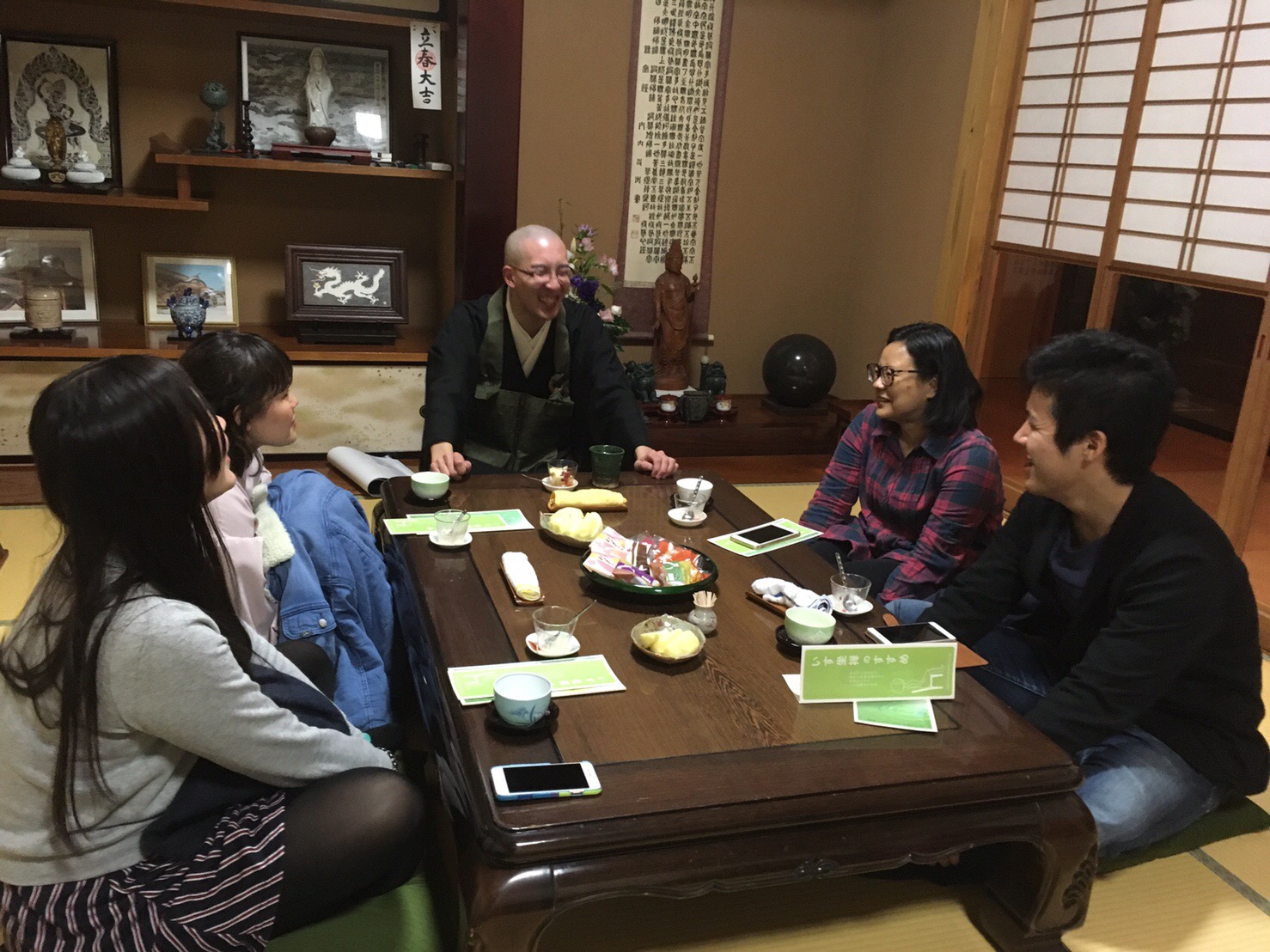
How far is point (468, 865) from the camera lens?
1369mm

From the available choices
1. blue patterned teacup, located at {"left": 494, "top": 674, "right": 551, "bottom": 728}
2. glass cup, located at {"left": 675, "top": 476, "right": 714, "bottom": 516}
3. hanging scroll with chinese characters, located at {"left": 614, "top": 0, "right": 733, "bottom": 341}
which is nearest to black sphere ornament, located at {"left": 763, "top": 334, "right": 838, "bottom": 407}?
hanging scroll with chinese characters, located at {"left": 614, "top": 0, "right": 733, "bottom": 341}

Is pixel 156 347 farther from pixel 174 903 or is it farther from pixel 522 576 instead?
pixel 174 903

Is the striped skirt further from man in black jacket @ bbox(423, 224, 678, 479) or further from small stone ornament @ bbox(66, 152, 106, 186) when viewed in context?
small stone ornament @ bbox(66, 152, 106, 186)

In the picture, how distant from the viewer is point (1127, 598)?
185 cm

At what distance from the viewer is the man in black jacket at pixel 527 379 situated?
303cm

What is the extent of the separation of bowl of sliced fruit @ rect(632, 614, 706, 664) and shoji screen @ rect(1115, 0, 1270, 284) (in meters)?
2.55

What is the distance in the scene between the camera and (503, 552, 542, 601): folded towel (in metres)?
1.92

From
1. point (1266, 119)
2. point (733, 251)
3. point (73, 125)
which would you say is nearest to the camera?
point (1266, 119)

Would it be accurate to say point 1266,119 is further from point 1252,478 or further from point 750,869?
point 750,869

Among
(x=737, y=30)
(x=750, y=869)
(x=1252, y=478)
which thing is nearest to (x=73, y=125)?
(x=737, y=30)

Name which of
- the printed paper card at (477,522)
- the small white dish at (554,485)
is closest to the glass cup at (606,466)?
the small white dish at (554,485)

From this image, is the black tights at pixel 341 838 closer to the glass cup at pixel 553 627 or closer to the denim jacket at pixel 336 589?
the glass cup at pixel 553 627

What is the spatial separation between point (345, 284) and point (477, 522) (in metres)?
2.50

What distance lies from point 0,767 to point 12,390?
310 centimetres
